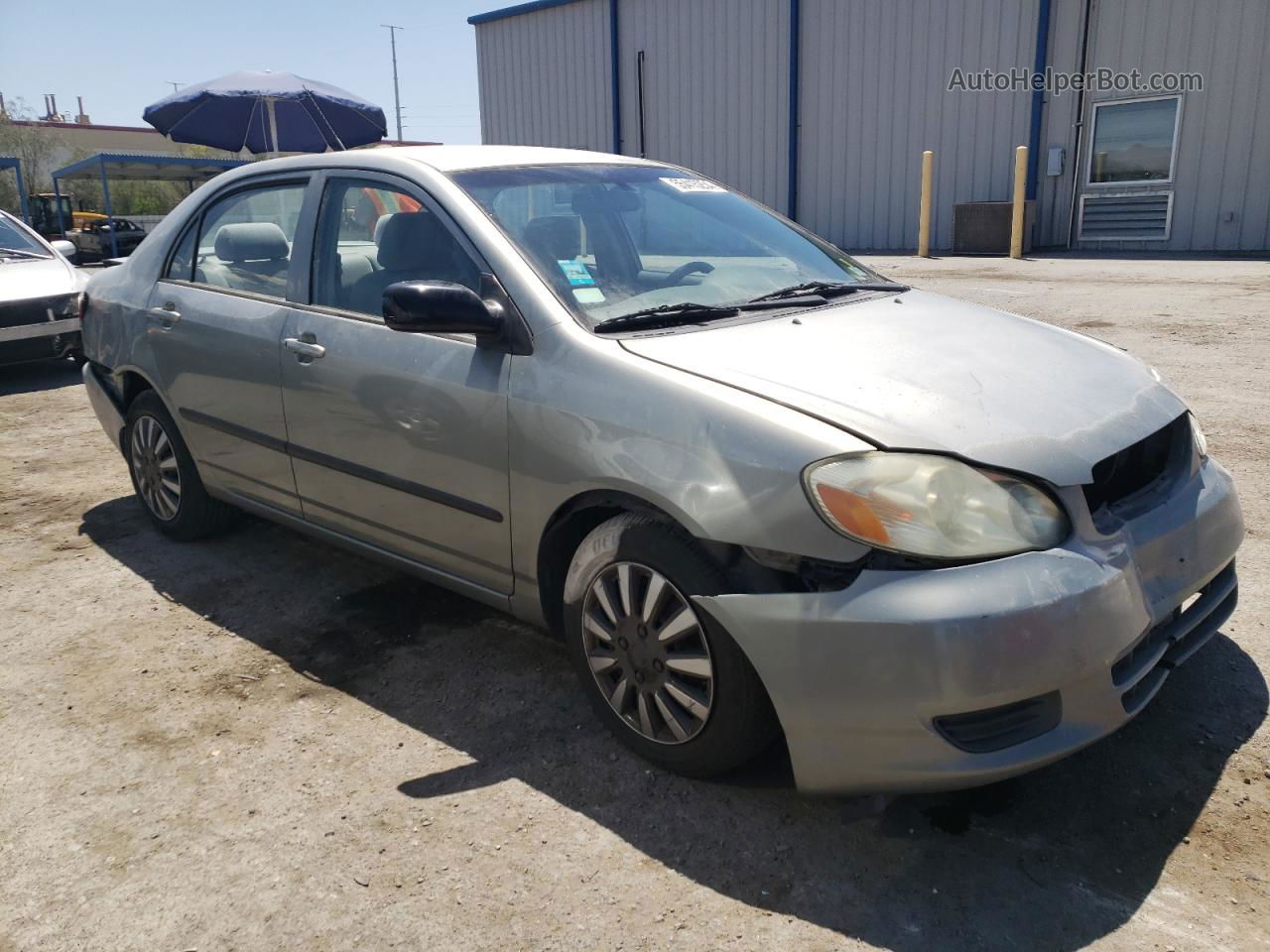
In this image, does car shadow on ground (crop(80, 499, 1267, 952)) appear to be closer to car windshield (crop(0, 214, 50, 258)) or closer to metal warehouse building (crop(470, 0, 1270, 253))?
car windshield (crop(0, 214, 50, 258))

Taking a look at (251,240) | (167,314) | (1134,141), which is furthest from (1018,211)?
(167,314)

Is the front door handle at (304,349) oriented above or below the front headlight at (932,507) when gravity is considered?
above

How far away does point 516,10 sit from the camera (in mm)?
22672

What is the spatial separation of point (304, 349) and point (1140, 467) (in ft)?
8.38

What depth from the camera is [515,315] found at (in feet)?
9.13

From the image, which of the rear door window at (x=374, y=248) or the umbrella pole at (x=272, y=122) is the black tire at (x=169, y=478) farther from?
the umbrella pole at (x=272, y=122)

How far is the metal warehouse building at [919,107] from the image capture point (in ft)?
47.9

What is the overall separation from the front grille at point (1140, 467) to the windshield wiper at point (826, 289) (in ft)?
3.56

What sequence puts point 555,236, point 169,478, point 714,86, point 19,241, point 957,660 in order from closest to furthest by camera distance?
1. point 957,660
2. point 555,236
3. point 169,478
4. point 19,241
5. point 714,86

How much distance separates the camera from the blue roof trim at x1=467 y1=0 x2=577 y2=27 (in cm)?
2198

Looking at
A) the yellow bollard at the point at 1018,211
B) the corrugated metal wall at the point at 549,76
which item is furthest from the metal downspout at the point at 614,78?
the yellow bollard at the point at 1018,211

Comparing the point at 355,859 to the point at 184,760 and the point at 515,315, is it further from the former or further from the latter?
the point at 515,315

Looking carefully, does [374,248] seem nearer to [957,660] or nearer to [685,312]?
[685,312]

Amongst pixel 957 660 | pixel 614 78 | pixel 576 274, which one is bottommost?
pixel 957 660
